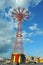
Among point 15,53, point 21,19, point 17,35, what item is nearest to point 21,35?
point 17,35

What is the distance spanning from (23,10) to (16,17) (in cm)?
635

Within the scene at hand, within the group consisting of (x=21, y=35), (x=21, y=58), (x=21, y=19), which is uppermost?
(x=21, y=19)

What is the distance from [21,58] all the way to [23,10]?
117 ft

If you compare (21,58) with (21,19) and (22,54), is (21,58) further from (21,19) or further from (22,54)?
(21,19)

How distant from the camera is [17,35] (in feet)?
375

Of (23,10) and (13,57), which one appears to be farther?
(13,57)

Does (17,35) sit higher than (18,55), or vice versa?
(17,35)

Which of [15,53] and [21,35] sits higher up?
[21,35]

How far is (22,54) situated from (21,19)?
27.3 m

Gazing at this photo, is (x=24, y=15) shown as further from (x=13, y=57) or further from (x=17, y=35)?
(x=13, y=57)

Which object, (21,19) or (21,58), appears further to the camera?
(21,58)

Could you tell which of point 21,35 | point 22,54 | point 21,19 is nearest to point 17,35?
point 21,35

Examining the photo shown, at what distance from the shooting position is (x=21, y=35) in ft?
371

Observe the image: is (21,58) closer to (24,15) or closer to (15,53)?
(15,53)
